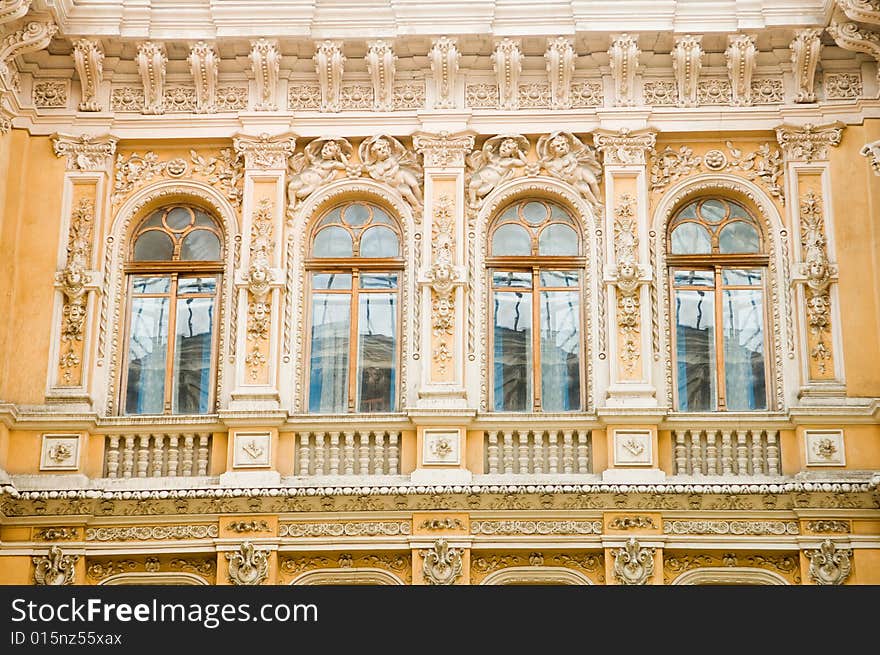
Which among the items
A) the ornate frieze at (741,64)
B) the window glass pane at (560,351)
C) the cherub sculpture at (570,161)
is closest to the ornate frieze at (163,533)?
the window glass pane at (560,351)

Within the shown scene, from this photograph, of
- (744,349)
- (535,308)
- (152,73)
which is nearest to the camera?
(744,349)

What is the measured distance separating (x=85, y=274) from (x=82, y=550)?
2971 mm

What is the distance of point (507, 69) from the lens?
2070cm

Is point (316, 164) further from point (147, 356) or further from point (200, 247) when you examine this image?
point (147, 356)

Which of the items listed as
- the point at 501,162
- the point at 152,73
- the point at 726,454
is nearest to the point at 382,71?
the point at 501,162

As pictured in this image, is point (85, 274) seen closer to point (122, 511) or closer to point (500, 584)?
point (122, 511)

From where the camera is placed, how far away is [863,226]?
20047 millimetres

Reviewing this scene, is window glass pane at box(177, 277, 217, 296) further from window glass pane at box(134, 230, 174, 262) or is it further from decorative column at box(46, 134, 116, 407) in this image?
decorative column at box(46, 134, 116, 407)

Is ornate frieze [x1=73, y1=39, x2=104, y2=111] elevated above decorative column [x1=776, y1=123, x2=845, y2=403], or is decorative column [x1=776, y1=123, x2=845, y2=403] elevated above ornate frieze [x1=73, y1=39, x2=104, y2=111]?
ornate frieze [x1=73, y1=39, x2=104, y2=111]

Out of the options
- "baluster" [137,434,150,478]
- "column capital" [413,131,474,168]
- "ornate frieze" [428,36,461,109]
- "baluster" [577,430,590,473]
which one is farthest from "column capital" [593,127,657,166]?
"baluster" [137,434,150,478]

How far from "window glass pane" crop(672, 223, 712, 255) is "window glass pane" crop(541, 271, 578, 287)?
1.11 m

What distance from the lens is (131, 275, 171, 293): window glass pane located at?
20547 millimetres

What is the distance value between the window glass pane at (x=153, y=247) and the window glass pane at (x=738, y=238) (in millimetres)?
5956

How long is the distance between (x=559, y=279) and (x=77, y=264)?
513cm
